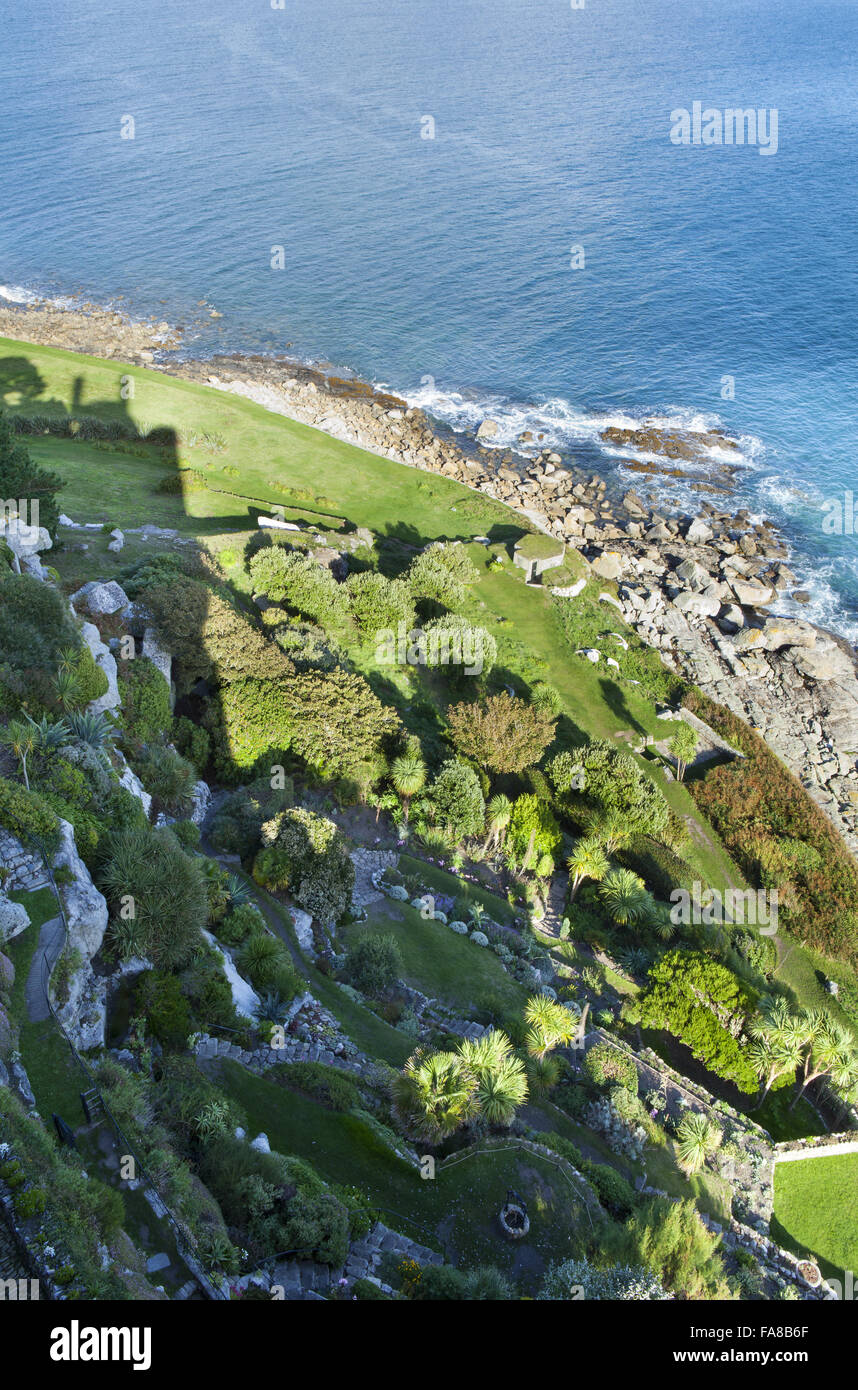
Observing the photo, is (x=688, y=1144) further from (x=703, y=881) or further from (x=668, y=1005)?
(x=703, y=881)

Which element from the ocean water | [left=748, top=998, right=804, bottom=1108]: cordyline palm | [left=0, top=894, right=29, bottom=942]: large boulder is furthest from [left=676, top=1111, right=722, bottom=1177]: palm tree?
the ocean water

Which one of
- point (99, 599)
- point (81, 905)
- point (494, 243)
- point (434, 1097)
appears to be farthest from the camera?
point (494, 243)

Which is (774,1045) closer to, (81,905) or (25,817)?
(81,905)

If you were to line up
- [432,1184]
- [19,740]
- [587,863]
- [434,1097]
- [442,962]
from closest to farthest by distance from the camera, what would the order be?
[432,1184]
[434,1097]
[19,740]
[442,962]
[587,863]

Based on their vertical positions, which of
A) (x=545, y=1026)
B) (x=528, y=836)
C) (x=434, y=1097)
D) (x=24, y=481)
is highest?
(x=24, y=481)

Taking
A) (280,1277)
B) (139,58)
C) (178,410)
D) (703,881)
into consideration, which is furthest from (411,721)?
(139,58)

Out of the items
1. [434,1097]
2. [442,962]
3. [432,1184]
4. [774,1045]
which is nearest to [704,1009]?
[774,1045]

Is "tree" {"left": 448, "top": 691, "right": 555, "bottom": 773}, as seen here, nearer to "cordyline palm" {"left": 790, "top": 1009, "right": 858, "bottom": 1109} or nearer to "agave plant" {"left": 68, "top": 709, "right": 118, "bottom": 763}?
"cordyline palm" {"left": 790, "top": 1009, "right": 858, "bottom": 1109}
